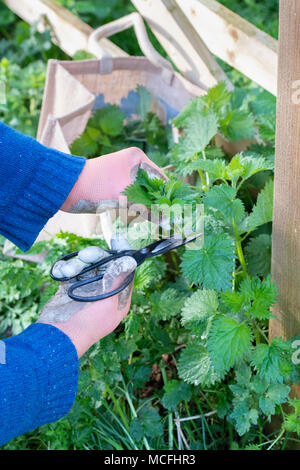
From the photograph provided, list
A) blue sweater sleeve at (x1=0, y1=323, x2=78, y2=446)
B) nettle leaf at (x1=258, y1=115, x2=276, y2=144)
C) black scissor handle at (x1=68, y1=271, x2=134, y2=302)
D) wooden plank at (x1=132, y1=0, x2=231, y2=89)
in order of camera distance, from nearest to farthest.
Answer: blue sweater sleeve at (x1=0, y1=323, x2=78, y2=446), black scissor handle at (x1=68, y1=271, x2=134, y2=302), nettle leaf at (x1=258, y1=115, x2=276, y2=144), wooden plank at (x1=132, y1=0, x2=231, y2=89)

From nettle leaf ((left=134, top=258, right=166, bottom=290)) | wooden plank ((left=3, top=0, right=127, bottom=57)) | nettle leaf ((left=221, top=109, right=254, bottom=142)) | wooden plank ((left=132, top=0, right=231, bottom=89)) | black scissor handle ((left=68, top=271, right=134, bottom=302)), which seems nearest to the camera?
black scissor handle ((left=68, top=271, right=134, bottom=302))

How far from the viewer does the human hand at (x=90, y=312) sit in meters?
1.04

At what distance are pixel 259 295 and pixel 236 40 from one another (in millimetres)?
817

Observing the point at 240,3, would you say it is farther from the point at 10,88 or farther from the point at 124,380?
the point at 124,380

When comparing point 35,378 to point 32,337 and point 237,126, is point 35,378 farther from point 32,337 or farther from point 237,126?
point 237,126

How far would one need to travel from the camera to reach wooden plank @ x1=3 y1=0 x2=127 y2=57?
214cm

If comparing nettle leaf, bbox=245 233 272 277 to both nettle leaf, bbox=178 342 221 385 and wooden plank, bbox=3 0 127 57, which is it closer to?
nettle leaf, bbox=178 342 221 385

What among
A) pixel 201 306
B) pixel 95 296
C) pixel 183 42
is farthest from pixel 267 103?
pixel 95 296

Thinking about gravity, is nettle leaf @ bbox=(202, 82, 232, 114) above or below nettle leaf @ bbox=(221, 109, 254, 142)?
above

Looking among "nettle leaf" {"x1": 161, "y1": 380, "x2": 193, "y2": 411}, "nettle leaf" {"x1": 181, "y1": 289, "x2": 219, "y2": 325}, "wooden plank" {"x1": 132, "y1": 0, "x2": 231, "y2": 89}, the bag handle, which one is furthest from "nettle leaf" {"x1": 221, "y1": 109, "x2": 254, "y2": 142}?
"nettle leaf" {"x1": 161, "y1": 380, "x2": 193, "y2": 411}

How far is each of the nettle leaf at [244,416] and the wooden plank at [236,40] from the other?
821mm

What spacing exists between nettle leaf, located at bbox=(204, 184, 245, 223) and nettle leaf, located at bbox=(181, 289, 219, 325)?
0.18 metres

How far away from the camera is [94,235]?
154cm

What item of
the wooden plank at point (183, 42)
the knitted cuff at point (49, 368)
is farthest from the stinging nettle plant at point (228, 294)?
the wooden plank at point (183, 42)
